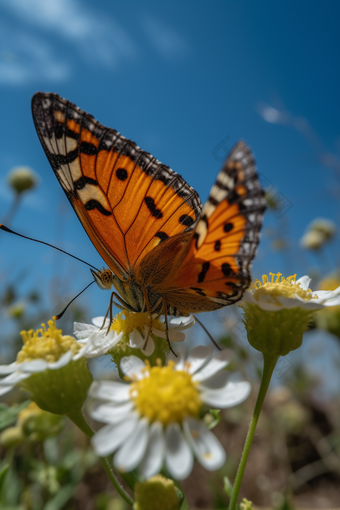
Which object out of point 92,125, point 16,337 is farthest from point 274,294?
point 16,337

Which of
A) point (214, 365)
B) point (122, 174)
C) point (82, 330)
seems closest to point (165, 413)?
point (214, 365)

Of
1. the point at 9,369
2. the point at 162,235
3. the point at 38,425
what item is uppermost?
the point at 162,235

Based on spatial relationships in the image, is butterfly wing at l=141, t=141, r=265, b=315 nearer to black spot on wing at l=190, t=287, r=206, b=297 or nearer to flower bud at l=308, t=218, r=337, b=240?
black spot on wing at l=190, t=287, r=206, b=297

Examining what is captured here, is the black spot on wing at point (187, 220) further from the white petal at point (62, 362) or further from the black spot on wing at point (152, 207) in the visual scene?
the white petal at point (62, 362)

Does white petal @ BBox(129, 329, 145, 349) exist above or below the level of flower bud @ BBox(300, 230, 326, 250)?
below

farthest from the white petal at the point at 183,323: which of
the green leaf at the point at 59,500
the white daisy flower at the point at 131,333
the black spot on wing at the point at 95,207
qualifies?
the green leaf at the point at 59,500

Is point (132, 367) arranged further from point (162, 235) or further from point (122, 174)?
point (122, 174)

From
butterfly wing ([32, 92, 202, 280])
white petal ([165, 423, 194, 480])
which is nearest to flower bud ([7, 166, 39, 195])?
butterfly wing ([32, 92, 202, 280])
